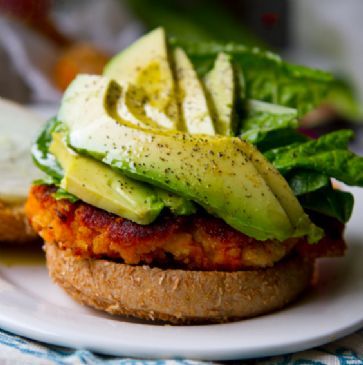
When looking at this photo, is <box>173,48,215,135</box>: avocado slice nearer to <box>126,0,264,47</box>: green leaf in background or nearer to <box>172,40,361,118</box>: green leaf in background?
<box>172,40,361,118</box>: green leaf in background

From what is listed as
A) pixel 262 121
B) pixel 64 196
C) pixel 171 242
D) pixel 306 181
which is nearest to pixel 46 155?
pixel 64 196

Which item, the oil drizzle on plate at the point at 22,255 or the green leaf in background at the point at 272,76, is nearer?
the oil drizzle on plate at the point at 22,255

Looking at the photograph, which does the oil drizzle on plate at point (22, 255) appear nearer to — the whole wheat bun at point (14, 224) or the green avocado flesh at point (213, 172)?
the whole wheat bun at point (14, 224)

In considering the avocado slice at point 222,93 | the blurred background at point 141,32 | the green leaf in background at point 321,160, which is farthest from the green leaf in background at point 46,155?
the blurred background at point 141,32

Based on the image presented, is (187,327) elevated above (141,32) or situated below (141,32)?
above

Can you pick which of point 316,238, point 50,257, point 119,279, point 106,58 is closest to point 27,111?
point 50,257

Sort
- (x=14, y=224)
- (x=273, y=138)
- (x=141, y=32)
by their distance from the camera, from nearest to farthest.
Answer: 1. (x=273, y=138)
2. (x=14, y=224)
3. (x=141, y=32)

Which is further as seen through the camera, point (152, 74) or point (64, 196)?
point (152, 74)

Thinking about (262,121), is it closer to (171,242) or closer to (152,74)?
(152,74)
